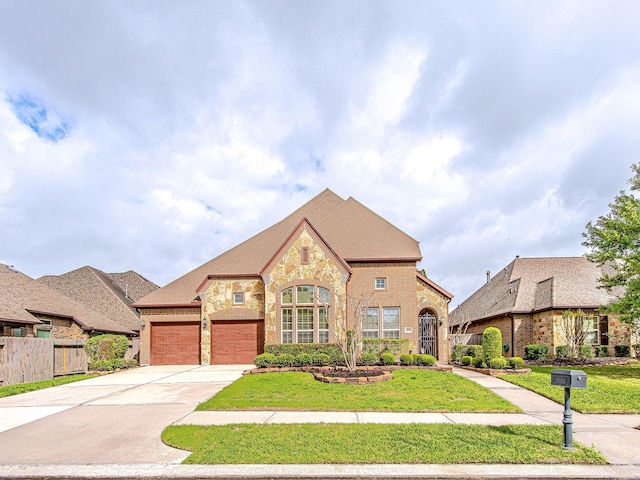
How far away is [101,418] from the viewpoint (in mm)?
10695

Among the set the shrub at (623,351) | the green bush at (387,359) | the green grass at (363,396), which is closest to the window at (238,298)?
the green grass at (363,396)

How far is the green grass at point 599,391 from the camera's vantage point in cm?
1126

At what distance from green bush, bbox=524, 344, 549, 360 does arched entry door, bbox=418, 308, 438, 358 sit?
5253mm

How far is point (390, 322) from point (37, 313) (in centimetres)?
1727

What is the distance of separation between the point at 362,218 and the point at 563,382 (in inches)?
742

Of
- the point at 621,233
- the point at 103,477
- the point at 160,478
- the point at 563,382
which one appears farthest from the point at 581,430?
the point at 621,233

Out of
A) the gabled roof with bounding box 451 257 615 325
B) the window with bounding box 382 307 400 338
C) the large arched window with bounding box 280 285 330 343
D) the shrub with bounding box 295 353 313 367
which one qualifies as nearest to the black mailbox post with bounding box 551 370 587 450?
the shrub with bounding box 295 353 313 367

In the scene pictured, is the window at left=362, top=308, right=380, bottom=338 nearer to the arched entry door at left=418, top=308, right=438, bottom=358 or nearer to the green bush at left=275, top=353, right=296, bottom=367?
the arched entry door at left=418, top=308, right=438, bottom=358

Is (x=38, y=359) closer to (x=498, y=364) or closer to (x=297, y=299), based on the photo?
(x=297, y=299)

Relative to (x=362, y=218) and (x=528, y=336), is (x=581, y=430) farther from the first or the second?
(x=528, y=336)

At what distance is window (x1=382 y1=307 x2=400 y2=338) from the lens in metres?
23.0

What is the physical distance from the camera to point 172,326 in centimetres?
2430

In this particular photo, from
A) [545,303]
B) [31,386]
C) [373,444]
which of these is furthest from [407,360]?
[31,386]

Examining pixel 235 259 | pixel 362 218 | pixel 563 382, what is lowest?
pixel 563 382
